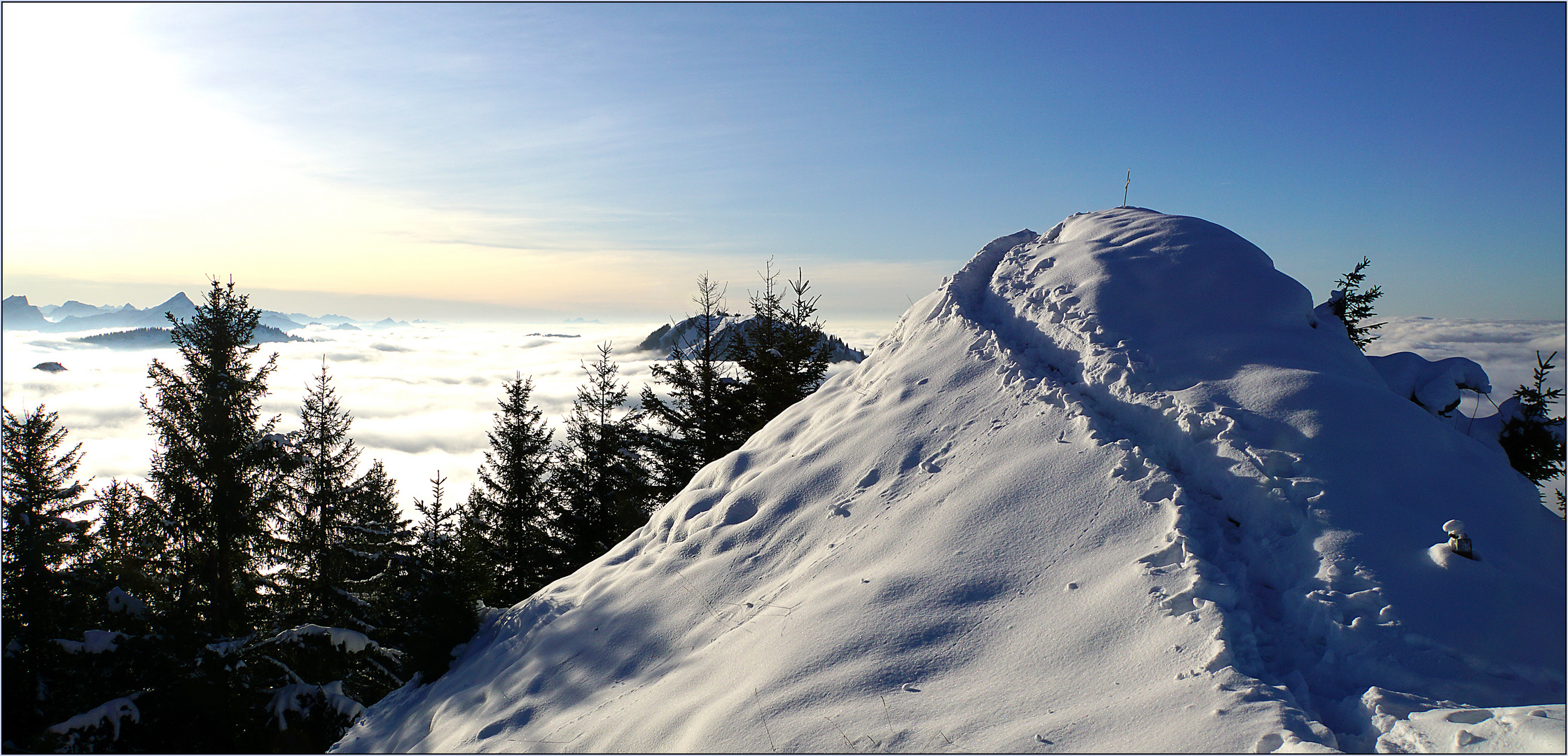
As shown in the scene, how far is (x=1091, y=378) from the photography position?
8109 millimetres

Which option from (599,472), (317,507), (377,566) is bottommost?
(317,507)

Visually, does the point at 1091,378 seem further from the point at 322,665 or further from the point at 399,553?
the point at 322,665

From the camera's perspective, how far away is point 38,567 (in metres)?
13.5

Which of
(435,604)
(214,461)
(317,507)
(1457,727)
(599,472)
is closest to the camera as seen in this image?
(1457,727)

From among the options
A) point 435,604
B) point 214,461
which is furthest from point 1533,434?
point 214,461

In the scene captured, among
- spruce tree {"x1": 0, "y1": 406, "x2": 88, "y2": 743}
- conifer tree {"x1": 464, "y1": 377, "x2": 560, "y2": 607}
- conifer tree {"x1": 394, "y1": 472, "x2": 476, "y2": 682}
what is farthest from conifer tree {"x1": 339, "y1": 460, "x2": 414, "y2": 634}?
conifer tree {"x1": 464, "y1": 377, "x2": 560, "y2": 607}

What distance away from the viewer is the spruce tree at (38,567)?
12039 millimetres

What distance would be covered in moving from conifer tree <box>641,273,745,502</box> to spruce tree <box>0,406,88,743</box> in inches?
513

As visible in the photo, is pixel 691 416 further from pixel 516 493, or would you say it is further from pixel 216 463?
pixel 216 463

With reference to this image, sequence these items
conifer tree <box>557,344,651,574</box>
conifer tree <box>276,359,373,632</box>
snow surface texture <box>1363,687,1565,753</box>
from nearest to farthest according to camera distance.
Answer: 1. snow surface texture <box>1363,687,1565,753</box>
2. conifer tree <box>276,359,373,632</box>
3. conifer tree <box>557,344,651,574</box>

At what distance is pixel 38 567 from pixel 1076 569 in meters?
19.8

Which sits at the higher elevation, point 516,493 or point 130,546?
point 516,493

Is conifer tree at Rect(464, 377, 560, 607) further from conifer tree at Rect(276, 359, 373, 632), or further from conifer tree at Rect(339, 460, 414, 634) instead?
conifer tree at Rect(339, 460, 414, 634)

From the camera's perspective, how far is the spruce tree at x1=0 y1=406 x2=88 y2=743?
474 inches
